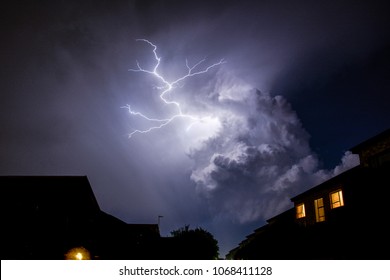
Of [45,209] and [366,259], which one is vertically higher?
[45,209]

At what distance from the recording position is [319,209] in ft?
67.5

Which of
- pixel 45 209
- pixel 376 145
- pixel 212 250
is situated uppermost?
pixel 376 145

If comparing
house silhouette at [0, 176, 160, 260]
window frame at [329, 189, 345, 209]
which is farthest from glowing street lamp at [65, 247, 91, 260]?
window frame at [329, 189, 345, 209]

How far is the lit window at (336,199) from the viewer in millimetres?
18297

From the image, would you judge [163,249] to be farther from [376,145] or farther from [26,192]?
[376,145]

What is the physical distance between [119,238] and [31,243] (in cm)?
1920

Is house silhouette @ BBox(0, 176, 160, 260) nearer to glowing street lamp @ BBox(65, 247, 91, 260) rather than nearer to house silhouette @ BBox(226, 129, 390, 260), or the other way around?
glowing street lamp @ BBox(65, 247, 91, 260)

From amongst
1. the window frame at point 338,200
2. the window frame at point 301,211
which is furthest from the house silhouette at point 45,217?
the window frame at point 338,200

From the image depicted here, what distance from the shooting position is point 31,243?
700 inches

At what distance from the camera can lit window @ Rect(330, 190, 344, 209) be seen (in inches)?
720

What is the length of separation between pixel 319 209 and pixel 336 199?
7.15 ft

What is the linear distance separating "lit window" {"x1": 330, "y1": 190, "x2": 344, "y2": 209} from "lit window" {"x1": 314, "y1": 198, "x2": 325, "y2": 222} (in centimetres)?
117
